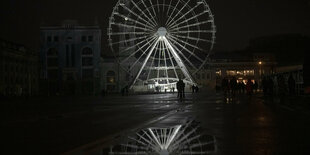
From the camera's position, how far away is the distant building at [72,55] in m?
119

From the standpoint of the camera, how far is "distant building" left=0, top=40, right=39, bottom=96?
3664 inches

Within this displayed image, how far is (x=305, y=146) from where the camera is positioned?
29.4 ft

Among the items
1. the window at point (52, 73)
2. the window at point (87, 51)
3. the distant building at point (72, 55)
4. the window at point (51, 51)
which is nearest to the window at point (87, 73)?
the distant building at point (72, 55)

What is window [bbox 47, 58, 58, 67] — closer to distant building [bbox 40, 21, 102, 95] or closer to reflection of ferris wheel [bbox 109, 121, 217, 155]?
distant building [bbox 40, 21, 102, 95]

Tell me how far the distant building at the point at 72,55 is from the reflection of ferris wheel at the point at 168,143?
356 ft

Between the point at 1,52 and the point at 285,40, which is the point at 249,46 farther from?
the point at 1,52

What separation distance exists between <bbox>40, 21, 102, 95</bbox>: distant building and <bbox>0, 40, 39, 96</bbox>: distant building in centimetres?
638

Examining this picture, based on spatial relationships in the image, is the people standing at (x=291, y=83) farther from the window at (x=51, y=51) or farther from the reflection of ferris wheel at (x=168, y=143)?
the window at (x=51, y=51)

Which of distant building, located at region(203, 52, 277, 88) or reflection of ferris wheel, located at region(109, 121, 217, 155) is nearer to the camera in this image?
reflection of ferris wheel, located at region(109, 121, 217, 155)

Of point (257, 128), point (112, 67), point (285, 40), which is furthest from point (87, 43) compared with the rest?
point (257, 128)

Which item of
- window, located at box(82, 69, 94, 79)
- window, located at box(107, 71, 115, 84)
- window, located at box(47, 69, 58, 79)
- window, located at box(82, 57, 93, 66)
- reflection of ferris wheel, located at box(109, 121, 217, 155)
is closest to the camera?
reflection of ferris wheel, located at box(109, 121, 217, 155)

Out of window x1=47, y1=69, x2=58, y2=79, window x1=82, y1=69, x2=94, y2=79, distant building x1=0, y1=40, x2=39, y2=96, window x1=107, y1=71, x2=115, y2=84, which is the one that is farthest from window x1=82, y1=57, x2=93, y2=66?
distant building x1=0, y1=40, x2=39, y2=96

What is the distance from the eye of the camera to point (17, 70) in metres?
100

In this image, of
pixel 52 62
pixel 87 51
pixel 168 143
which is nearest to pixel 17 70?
pixel 52 62
